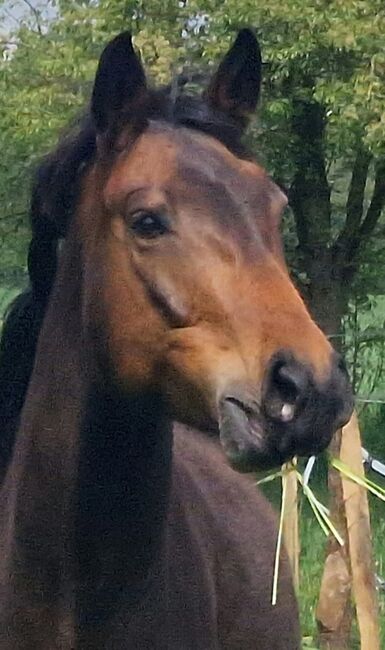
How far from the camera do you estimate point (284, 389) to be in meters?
2.55

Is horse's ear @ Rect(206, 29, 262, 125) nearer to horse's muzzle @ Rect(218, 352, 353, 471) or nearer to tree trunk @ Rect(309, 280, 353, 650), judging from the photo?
horse's muzzle @ Rect(218, 352, 353, 471)

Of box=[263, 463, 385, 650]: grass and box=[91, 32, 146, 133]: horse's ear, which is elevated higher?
box=[91, 32, 146, 133]: horse's ear

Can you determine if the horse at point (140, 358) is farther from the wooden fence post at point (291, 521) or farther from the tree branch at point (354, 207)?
the tree branch at point (354, 207)

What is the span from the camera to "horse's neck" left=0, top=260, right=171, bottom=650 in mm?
3049

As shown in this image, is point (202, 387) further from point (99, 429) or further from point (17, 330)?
point (17, 330)

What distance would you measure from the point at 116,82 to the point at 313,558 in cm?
534

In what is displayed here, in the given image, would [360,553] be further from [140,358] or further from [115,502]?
[140,358]

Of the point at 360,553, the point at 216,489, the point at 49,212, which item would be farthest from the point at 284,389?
the point at 360,553

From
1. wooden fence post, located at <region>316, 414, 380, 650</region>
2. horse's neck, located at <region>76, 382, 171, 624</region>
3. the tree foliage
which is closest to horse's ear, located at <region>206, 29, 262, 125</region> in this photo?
horse's neck, located at <region>76, 382, 171, 624</region>

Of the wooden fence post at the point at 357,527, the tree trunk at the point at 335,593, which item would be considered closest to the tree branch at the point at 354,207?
the tree trunk at the point at 335,593

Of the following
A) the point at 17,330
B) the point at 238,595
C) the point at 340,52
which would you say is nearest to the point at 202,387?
the point at 17,330

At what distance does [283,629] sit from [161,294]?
1.68 m

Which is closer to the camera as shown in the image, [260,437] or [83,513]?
[260,437]

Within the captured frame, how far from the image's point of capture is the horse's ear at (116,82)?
10.0 feet
